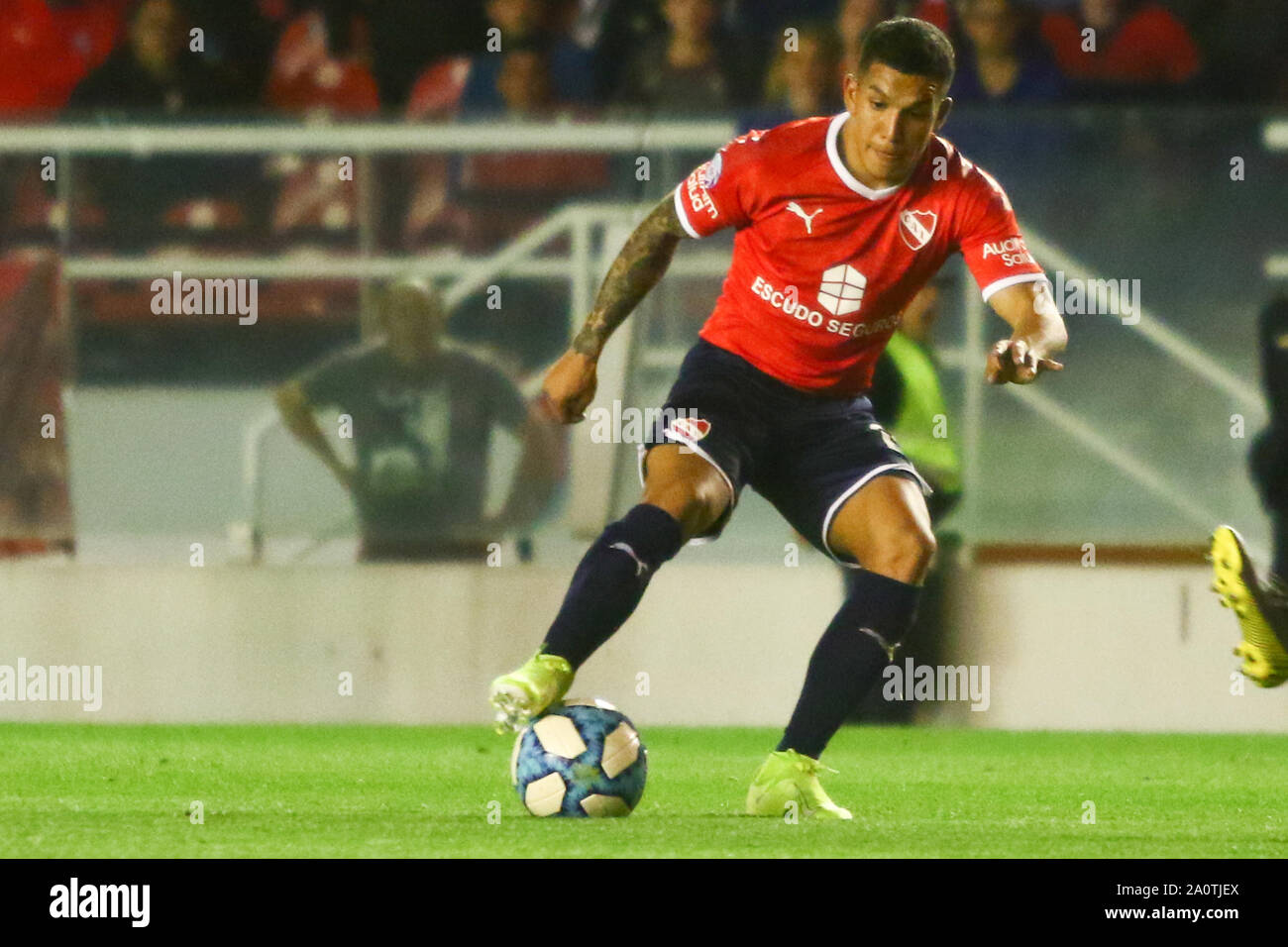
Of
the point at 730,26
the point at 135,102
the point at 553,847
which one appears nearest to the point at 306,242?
the point at 135,102

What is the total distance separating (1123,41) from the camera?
11359 millimetres

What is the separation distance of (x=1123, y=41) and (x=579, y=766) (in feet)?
20.9

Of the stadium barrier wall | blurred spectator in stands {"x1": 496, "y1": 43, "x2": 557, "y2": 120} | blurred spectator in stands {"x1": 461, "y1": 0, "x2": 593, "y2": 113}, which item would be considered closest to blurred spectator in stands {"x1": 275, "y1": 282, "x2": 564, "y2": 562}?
the stadium barrier wall

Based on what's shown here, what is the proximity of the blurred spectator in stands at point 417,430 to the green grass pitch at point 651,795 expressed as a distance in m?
0.82

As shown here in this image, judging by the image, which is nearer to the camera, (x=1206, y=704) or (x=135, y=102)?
(x=1206, y=704)

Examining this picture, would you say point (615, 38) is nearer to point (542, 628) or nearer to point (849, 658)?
point (542, 628)

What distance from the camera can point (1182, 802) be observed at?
723cm

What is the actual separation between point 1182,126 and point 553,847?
19.3ft

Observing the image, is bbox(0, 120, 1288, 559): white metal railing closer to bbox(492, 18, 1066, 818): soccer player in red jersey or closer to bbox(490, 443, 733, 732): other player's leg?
bbox(492, 18, 1066, 818): soccer player in red jersey

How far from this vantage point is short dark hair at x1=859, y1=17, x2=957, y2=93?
241 inches

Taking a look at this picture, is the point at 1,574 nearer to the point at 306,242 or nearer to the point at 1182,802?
the point at 306,242

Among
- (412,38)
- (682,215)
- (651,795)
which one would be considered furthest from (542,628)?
(682,215)

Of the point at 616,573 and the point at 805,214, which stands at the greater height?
the point at 805,214

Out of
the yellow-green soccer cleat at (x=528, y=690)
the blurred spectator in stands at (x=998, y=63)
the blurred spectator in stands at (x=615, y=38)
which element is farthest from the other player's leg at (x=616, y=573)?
the blurred spectator in stands at (x=615, y=38)
